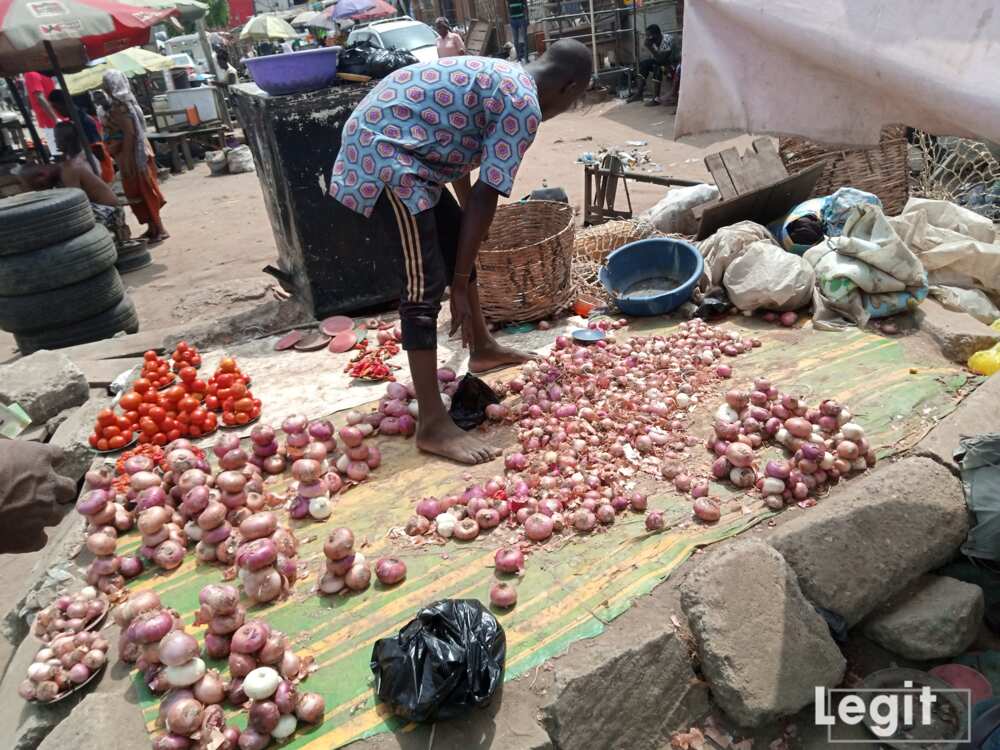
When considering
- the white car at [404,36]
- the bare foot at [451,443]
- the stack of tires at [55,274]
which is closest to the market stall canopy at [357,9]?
the white car at [404,36]

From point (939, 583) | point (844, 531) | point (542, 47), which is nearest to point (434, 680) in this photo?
point (844, 531)

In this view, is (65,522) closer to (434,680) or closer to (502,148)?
(434,680)

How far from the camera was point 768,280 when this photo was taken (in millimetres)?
3980

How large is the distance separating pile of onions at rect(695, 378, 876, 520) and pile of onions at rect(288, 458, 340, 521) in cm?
159

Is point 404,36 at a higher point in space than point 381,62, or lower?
lower

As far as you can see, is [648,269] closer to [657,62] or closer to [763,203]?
[763,203]

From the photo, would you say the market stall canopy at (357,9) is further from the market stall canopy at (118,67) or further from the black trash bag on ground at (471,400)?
the black trash bag on ground at (471,400)

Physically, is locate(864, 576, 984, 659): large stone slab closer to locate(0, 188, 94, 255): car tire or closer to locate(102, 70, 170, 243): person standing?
locate(0, 188, 94, 255): car tire

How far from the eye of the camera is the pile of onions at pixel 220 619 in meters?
2.14

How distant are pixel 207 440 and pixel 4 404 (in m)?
1.51

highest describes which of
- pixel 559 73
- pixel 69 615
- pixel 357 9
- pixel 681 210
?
pixel 357 9

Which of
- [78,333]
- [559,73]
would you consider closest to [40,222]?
[78,333]

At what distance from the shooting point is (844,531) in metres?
2.46

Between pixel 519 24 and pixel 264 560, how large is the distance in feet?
56.8
